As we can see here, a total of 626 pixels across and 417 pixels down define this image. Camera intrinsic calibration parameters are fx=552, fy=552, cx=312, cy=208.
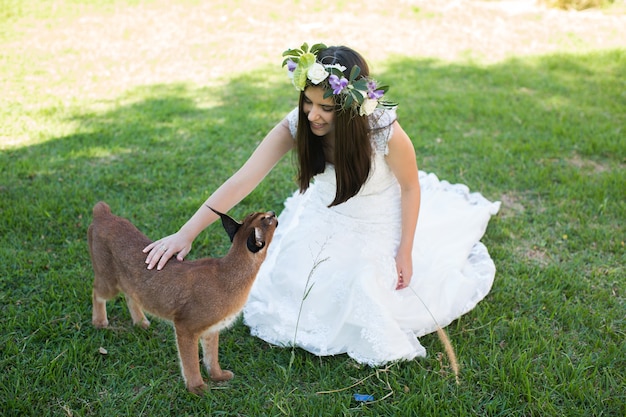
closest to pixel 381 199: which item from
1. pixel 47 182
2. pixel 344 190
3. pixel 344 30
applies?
pixel 344 190

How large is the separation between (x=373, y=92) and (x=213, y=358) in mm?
1755

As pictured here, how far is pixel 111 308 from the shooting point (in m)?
3.75

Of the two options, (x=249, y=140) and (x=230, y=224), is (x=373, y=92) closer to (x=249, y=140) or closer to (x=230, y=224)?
(x=230, y=224)

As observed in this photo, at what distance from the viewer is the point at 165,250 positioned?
302 centimetres

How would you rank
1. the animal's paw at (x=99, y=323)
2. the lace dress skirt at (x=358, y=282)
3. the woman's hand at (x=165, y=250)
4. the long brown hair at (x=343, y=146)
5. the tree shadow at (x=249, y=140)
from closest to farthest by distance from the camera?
the woman's hand at (x=165, y=250) < the long brown hair at (x=343, y=146) < the lace dress skirt at (x=358, y=282) < the animal's paw at (x=99, y=323) < the tree shadow at (x=249, y=140)

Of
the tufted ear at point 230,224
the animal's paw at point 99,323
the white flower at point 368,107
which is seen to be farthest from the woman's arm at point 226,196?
the animal's paw at point 99,323

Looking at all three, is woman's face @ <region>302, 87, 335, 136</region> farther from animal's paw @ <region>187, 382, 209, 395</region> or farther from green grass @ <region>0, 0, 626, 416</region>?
animal's paw @ <region>187, 382, 209, 395</region>

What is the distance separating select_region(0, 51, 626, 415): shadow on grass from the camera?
3.58 meters

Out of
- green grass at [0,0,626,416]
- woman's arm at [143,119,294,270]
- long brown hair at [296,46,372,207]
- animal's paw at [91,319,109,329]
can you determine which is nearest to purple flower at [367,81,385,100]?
long brown hair at [296,46,372,207]

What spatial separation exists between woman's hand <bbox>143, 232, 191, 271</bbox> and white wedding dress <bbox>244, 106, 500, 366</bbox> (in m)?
0.77

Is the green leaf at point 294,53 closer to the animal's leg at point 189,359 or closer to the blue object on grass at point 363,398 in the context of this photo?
the animal's leg at point 189,359

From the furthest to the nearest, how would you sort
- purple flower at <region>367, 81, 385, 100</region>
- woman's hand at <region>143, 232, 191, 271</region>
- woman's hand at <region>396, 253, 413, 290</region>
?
1. woman's hand at <region>396, 253, 413, 290</region>
2. purple flower at <region>367, 81, 385, 100</region>
3. woman's hand at <region>143, 232, 191, 271</region>

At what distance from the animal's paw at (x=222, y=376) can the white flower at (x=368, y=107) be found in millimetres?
1687

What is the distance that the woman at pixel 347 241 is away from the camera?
3.18 m
